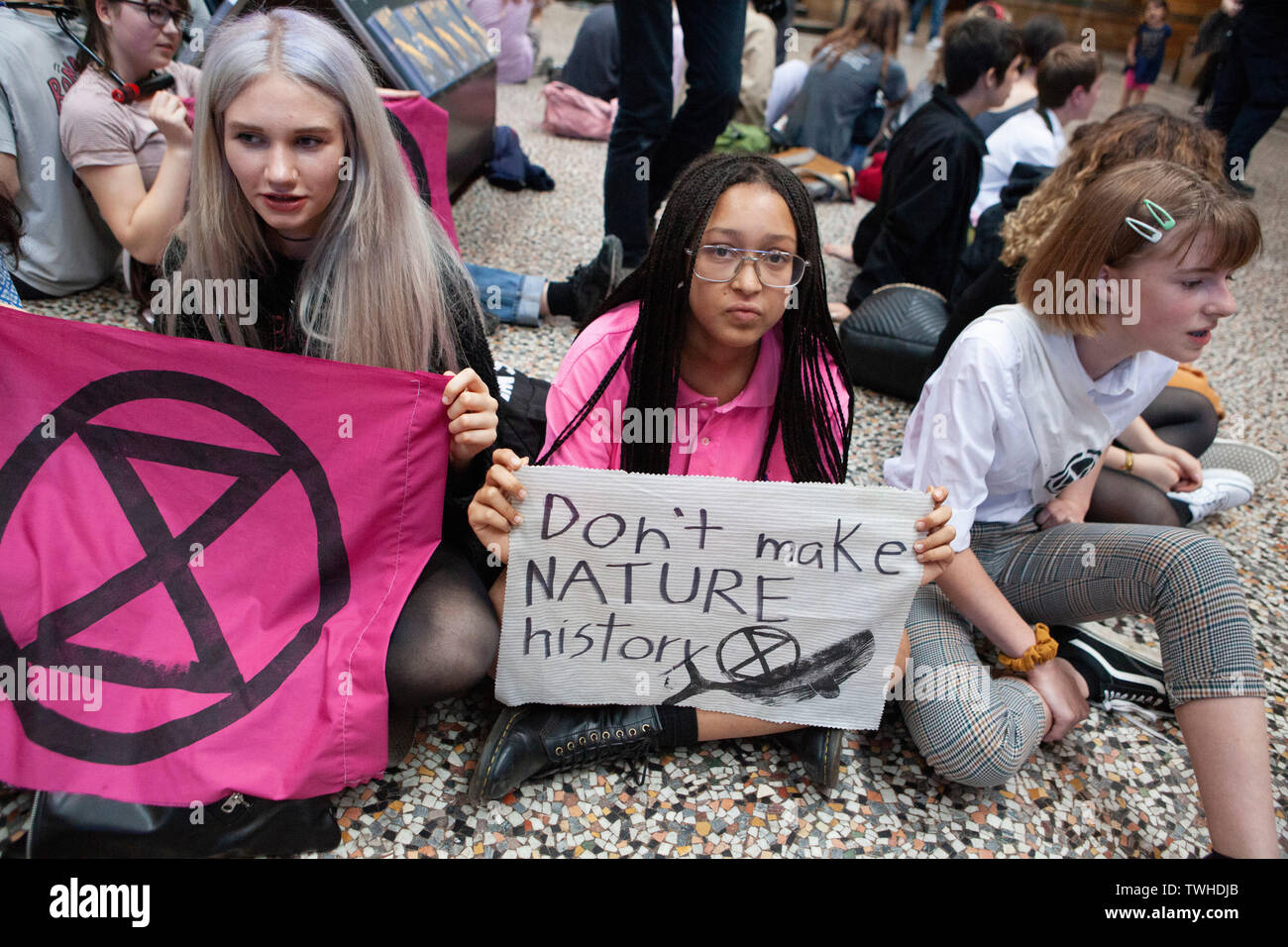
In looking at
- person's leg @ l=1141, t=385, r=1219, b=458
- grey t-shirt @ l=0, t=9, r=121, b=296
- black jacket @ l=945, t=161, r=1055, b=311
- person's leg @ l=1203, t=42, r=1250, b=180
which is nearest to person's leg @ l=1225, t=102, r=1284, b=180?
person's leg @ l=1203, t=42, r=1250, b=180

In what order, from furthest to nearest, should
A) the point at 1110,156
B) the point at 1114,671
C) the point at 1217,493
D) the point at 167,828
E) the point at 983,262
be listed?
1. the point at 983,262
2. the point at 1217,493
3. the point at 1110,156
4. the point at 1114,671
5. the point at 167,828

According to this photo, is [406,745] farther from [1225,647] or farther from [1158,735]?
A: [1158,735]

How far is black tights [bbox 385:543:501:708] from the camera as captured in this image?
1.36 m

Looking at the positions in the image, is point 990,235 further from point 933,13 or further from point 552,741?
point 933,13

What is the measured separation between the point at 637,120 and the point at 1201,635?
2.46 metres

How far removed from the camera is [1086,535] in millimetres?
1683

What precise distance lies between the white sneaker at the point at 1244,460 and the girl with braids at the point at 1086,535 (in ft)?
3.86

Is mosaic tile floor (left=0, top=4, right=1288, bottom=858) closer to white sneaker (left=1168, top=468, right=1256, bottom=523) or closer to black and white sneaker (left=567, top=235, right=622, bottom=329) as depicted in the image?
white sneaker (left=1168, top=468, right=1256, bottom=523)

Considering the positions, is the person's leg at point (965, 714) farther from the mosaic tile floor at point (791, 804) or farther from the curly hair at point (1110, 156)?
the curly hair at point (1110, 156)

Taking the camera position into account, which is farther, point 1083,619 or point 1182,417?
point 1182,417

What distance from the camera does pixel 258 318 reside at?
153 centimetres

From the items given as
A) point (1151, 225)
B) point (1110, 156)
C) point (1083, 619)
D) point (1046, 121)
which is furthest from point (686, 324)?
point (1046, 121)

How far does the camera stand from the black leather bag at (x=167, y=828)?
119cm

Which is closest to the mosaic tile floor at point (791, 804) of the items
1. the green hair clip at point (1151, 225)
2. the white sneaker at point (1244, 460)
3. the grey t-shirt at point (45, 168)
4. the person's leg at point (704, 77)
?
the white sneaker at point (1244, 460)
